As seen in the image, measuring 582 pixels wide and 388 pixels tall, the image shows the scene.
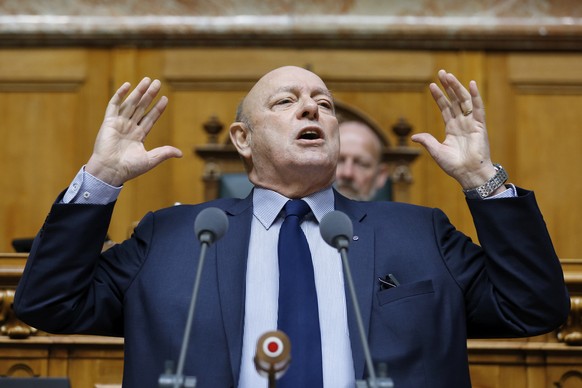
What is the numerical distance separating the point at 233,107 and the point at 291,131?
9.50ft

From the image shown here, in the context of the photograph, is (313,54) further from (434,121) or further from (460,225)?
(460,225)

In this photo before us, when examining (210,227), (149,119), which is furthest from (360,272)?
(149,119)

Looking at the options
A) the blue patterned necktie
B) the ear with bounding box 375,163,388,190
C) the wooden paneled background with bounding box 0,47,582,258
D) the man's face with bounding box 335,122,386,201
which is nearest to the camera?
the blue patterned necktie

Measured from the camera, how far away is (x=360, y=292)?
246 cm

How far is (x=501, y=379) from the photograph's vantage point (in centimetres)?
304

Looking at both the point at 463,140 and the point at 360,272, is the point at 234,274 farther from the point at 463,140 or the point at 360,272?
the point at 463,140

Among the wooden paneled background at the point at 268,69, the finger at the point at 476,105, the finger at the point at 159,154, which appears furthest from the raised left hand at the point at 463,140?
the wooden paneled background at the point at 268,69

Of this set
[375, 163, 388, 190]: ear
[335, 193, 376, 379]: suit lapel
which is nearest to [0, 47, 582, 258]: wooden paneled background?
[375, 163, 388, 190]: ear

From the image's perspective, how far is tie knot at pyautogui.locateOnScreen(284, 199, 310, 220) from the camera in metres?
2.61

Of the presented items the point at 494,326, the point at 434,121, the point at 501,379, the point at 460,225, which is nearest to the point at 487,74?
the point at 434,121

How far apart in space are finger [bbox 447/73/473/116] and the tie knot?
439mm

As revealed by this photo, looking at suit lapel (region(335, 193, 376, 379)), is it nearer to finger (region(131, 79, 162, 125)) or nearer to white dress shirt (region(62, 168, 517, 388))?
white dress shirt (region(62, 168, 517, 388))

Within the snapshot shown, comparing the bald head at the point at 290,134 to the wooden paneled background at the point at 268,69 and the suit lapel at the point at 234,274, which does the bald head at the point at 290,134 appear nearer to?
the suit lapel at the point at 234,274

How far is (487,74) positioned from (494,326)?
10.8 feet
